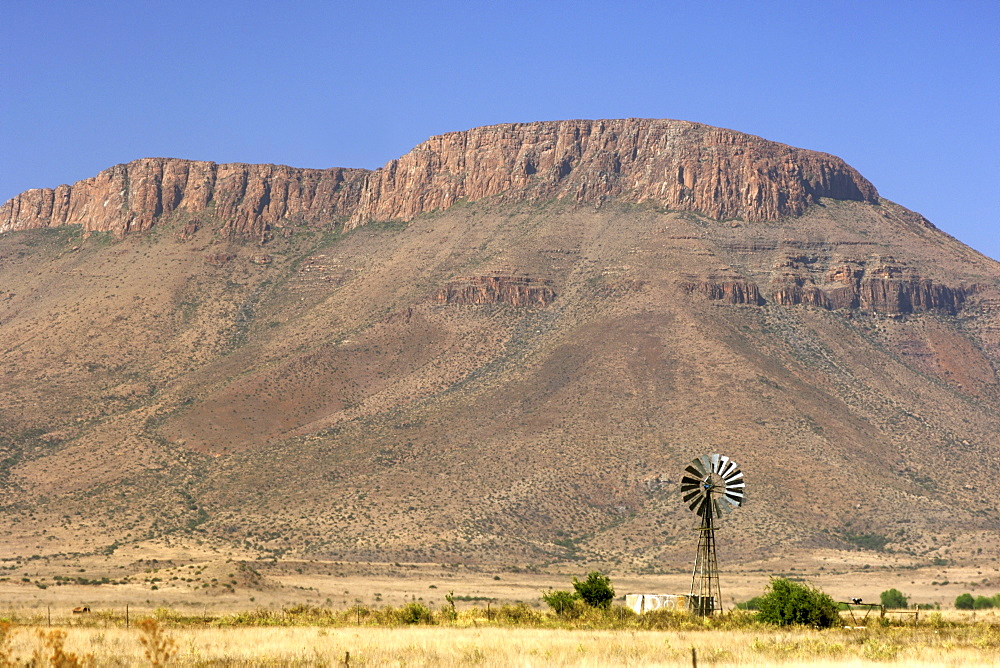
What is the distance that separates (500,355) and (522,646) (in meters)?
89.8

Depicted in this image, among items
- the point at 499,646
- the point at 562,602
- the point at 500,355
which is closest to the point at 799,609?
the point at 562,602

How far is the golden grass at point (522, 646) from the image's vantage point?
32.3 m

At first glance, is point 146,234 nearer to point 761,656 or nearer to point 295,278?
point 295,278

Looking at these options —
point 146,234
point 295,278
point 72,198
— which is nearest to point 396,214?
point 295,278

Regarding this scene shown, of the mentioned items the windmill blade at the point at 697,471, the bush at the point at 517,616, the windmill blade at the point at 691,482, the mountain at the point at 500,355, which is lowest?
the bush at the point at 517,616

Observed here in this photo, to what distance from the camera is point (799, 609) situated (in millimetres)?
43656

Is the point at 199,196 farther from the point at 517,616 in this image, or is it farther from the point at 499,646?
the point at 499,646

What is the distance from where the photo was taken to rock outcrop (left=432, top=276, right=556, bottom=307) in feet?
444

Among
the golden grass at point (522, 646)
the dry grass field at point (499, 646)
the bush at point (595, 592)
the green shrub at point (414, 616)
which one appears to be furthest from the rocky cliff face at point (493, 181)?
the golden grass at point (522, 646)

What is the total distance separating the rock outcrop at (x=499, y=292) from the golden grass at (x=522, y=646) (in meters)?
93.5

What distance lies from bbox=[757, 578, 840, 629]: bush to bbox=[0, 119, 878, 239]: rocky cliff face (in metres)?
111

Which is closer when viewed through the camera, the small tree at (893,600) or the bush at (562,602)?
the bush at (562,602)

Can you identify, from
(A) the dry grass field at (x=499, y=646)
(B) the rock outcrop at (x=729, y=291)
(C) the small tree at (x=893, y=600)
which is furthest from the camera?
(B) the rock outcrop at (x=729, y=291)

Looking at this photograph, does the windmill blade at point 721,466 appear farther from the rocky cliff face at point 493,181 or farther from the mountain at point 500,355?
the rocky cliff face at point 493,181
